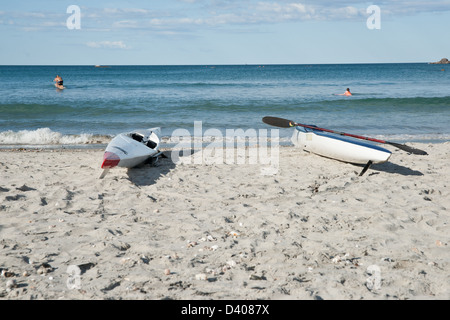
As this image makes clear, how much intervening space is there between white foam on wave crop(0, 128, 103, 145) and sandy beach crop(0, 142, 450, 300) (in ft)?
15.0

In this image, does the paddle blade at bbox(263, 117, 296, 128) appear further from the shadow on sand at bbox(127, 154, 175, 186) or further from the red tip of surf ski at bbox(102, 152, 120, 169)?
the red tip of surf ski at bbox(102, 152, 120, 169)

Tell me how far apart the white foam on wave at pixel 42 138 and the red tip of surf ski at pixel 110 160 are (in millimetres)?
6019

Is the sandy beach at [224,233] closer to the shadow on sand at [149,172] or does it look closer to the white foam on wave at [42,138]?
the shadow on sand at [149,172]

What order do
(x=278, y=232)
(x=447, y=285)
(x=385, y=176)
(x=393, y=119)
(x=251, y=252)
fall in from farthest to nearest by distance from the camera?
(x=393, y=119)
(x=385, y=176)
(x=278, y=232)
(x=251, y=252)
(x=447, y=285)

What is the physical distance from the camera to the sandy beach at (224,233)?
4375 millimetres

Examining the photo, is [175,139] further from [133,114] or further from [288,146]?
[133,114]

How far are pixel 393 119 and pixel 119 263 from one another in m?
17.1

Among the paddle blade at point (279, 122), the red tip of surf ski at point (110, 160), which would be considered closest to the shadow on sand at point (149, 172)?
the red tip of surf ski at point (110, 160)

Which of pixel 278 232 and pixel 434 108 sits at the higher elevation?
pixel 434 108

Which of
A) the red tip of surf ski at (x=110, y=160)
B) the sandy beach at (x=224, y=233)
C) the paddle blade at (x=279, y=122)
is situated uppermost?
the paddle blade at (x=279, y=122)

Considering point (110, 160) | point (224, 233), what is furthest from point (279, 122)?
point (224, 233)

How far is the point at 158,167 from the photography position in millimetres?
9609

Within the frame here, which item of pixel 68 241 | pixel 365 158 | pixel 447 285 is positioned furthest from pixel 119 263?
pixel 365 158

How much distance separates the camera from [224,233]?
5.81 metres
